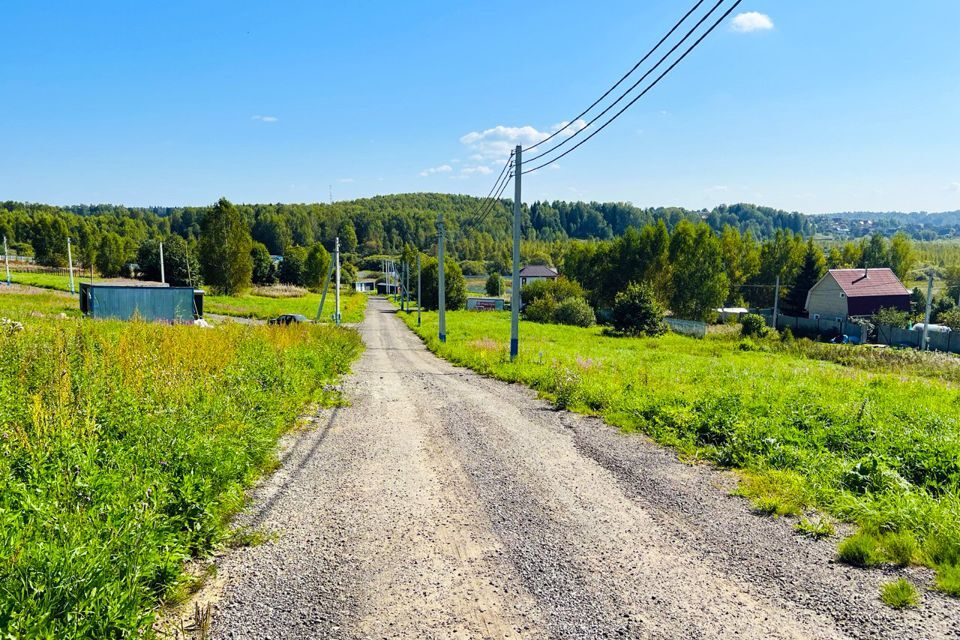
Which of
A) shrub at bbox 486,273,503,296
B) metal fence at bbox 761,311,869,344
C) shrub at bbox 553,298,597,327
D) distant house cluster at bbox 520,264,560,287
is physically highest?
distant house cluster at bbox 520,264,560,287

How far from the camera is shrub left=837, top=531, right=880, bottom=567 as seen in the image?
15.0ft

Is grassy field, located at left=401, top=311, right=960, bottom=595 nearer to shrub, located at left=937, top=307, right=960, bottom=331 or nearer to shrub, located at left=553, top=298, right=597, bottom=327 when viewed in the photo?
shrub, located at left=553, top=298, right=597, bottom=327

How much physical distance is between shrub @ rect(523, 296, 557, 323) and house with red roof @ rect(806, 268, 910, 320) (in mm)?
28435

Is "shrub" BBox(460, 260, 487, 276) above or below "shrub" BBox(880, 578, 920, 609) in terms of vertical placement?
above

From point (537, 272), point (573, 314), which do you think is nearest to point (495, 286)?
point (537, 272)

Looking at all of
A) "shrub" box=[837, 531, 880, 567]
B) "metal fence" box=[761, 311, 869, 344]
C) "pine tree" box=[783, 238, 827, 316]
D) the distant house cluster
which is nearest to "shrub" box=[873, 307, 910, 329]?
"metal fence" box=[761, 311, 869, 344]

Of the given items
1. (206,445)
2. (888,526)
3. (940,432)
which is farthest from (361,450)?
(940,432)

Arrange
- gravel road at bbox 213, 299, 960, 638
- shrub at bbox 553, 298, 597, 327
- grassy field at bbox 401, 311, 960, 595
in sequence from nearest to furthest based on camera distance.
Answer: gravel road at bbox 213, 299, 960, 638, grassy field at bbox 401, 311, 960, 595, shrub at bbox 553, 298, 597, 327

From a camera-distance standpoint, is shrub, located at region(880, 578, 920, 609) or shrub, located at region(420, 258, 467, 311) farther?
shrub, located at region(420, 258, 467, 311)

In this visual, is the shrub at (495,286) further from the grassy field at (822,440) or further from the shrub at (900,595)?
the shrub at (900,595)

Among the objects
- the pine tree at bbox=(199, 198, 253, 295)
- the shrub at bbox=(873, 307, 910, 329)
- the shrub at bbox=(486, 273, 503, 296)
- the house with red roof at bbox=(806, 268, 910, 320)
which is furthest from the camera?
the shrub at bbox=(486, 273, 503, 296)

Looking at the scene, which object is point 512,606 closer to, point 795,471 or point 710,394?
point 795,471

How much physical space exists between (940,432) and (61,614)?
9.73 metres

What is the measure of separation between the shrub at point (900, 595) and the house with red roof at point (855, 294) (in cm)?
5978
